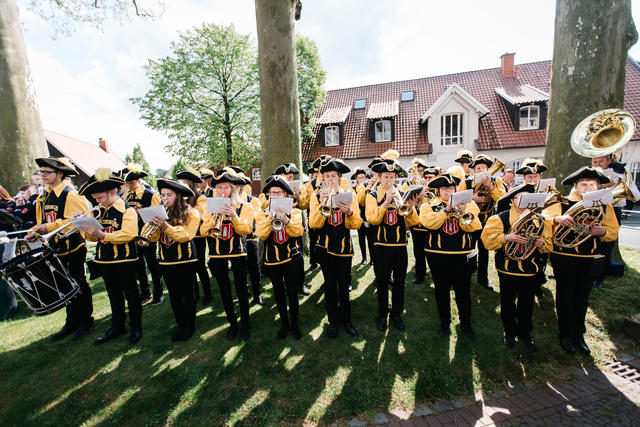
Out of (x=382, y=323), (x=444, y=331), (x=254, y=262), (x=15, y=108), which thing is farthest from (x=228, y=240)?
(x=15, y=108)

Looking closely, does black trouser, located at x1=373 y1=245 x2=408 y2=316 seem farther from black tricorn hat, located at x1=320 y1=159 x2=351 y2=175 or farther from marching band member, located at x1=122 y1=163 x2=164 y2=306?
marching band member, located at x1=122 y1=163 x2=164 y2=306

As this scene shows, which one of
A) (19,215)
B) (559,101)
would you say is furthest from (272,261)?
(559,101)

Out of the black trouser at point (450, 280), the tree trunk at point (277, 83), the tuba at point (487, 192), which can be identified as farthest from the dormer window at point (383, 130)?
the black trouser at point (450, 280)

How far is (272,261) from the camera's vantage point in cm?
398

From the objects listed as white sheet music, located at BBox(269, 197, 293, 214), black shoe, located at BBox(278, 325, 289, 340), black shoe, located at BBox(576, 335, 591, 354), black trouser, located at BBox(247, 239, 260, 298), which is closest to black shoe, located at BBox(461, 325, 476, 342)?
black shoe, located at BBox(576, 335, 591, 354)

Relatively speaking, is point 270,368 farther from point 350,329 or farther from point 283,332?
point 350,329

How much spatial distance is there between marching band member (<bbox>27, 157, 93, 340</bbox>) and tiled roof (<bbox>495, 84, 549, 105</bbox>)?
24069 millimetres

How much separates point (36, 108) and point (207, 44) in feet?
45.9

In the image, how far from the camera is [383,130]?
2198cm

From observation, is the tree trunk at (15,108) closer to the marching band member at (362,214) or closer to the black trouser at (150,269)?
the black trouser at (150,269)

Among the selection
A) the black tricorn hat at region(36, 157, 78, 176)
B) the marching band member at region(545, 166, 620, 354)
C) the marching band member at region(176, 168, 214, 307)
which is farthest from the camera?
the marching band member at region(176, 168, 214, 307)

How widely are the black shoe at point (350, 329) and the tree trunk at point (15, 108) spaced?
313 inches

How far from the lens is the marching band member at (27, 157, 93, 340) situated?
4.46m

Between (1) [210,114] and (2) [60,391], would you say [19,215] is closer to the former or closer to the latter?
(2) [60,391]
